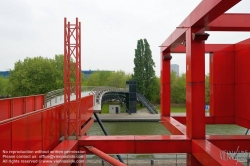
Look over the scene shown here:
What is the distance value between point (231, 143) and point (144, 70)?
45424 mm

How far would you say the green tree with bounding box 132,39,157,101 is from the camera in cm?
5297

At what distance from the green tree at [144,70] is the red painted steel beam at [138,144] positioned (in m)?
44.8

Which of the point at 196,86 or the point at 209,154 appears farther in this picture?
the point at 196,86

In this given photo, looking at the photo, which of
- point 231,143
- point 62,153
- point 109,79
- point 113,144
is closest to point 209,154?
point 231,143

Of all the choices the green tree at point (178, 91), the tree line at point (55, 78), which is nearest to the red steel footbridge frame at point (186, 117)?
the tree line at point (55, 78)

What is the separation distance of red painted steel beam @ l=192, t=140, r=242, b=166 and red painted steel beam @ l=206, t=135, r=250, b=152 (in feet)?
2.91

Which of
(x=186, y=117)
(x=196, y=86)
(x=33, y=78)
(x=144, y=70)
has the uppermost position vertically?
(x=144, y=70)

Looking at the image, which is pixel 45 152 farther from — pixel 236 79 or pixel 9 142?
pixel 236 79

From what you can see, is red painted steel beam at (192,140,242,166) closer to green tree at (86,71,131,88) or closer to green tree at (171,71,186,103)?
green tree at (171,71,186,103)

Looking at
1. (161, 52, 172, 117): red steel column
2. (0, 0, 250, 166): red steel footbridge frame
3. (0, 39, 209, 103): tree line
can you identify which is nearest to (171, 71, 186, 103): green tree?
(0, 39, 209, 103): tree line

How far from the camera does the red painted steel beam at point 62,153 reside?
5504 millimetres

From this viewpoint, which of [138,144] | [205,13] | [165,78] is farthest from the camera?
[165,78]

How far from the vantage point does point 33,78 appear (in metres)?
43.6

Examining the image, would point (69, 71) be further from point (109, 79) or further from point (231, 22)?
point (109, 79)
